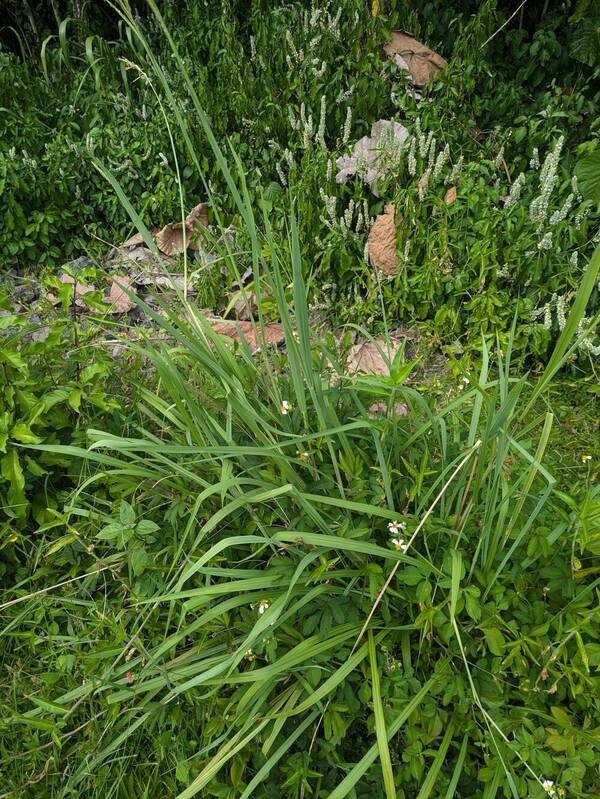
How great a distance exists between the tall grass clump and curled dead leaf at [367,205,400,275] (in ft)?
4.46

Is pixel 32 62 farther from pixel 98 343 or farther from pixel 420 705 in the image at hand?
pixel 420 705

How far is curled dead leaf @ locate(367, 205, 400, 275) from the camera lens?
3.03 m

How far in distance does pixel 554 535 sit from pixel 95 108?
3.56 meters

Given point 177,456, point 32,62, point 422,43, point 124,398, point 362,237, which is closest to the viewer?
point 177,456

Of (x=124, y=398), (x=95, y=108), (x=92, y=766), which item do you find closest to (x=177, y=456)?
(x=124, y=398)

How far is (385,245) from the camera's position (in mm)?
3041

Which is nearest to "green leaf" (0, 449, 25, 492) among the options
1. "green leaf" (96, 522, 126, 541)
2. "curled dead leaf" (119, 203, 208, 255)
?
"green leaf" (96, 522, 126, 541)

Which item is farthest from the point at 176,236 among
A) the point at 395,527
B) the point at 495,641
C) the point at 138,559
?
the point at 495,641

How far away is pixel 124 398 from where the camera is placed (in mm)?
2223

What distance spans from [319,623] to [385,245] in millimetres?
1978

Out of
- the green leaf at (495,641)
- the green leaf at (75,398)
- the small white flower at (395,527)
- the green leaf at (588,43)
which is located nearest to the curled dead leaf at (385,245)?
the green leaf at (588,43)

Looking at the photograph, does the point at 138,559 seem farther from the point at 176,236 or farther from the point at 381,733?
the point at 176,236

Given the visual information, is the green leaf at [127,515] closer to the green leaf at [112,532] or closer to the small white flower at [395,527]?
the green leaf at [112,532]

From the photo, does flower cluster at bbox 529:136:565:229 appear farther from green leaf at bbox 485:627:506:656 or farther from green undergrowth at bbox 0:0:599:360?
green leaf at bbox 485:627:506:656
